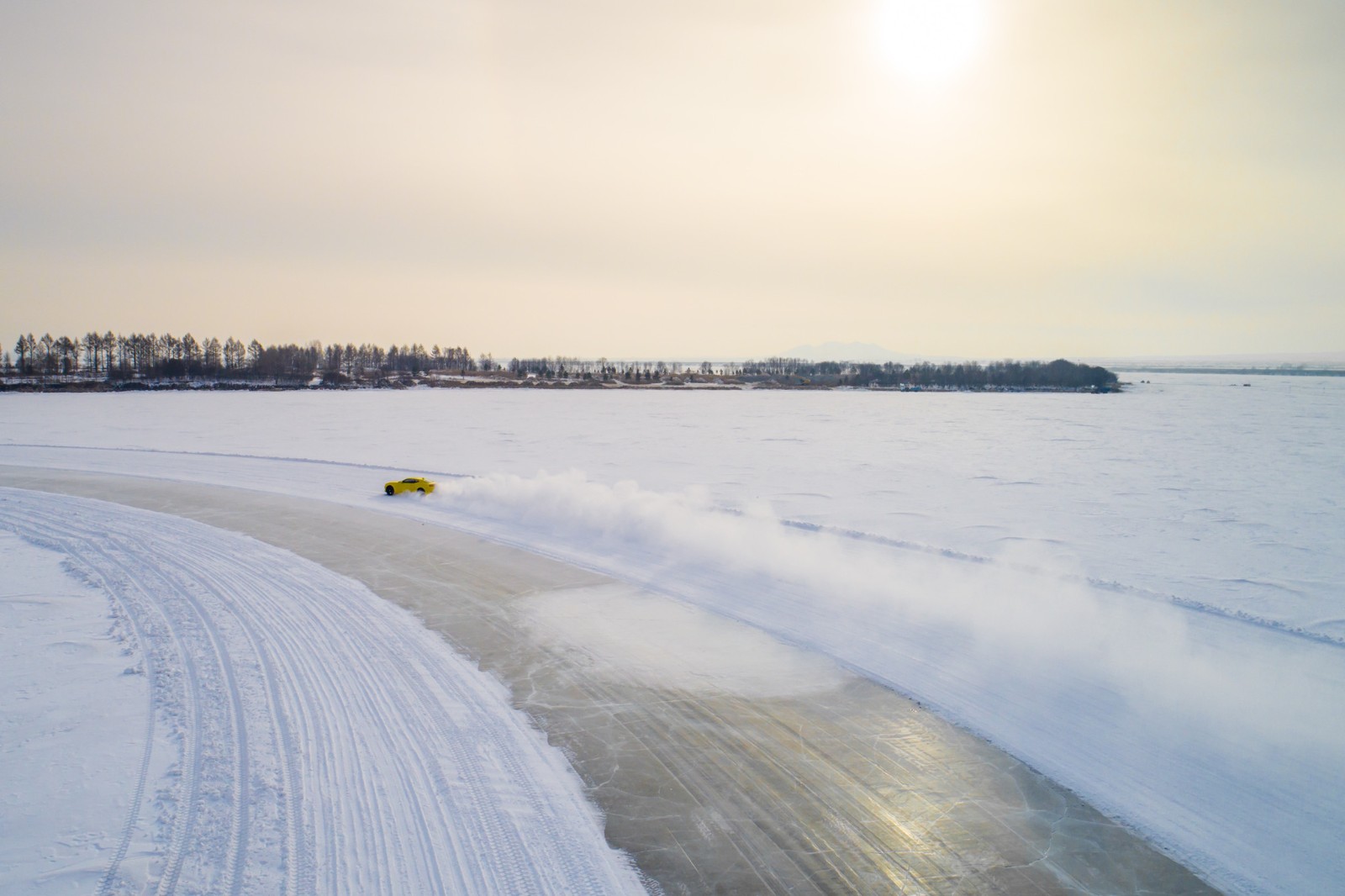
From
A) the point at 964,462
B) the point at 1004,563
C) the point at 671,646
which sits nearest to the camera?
the point at 671,646

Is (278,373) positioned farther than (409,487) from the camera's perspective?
Yes

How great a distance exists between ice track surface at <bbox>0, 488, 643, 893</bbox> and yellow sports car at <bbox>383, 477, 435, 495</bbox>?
879 centimetres

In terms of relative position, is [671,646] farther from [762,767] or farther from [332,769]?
[332,769]

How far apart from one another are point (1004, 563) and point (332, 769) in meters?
11.0

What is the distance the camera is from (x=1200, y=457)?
27281 mm

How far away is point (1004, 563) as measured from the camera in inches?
501

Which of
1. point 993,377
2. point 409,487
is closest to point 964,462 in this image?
point 409,487

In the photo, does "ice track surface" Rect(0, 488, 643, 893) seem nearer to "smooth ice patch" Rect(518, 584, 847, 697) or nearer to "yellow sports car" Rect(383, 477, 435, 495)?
"smooth ice patch" Rect(518, 584, 847, 697)

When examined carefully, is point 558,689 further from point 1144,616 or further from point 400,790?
point 1144,616

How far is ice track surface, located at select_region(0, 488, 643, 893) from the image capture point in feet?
16.2

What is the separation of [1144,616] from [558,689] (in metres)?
8.18

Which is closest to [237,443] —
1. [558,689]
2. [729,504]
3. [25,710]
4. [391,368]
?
[729,504]

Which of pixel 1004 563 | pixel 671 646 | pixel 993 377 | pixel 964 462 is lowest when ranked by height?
pixel 671 646

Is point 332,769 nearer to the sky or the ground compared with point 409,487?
nearer to the ground
